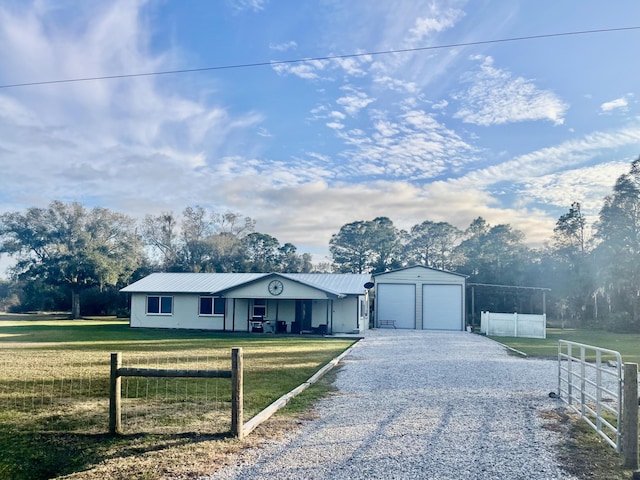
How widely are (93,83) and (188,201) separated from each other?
128ft

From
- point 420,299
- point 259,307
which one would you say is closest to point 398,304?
point 420,299

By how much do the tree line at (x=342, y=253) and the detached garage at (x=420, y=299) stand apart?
7.38 meters

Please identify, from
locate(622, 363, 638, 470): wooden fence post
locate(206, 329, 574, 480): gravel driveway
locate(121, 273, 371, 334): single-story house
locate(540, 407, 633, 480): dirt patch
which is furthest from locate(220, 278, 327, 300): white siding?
locate(622, 363, 638, 470): wooden fence post

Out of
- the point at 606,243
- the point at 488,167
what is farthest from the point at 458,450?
the point at 606,243

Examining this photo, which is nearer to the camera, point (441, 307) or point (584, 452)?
point (584, 452)

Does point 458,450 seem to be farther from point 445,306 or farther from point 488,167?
point 445,306

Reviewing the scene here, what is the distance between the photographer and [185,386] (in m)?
8.77

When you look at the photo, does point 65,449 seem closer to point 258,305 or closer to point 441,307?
point 258,305

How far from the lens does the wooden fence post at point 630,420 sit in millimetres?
4715

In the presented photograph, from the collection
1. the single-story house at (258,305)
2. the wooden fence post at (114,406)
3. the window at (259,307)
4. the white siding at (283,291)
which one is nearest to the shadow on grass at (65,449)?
the wooden fence post at (114,406)

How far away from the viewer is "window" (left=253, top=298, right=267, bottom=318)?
26562 mm

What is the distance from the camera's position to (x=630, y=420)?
470cm

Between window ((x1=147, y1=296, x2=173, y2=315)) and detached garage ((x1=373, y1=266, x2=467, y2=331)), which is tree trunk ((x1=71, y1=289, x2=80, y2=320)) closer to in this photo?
window ((x1=147, y1=296, x2=173, y2=315))

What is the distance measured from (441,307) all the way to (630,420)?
989 inches
